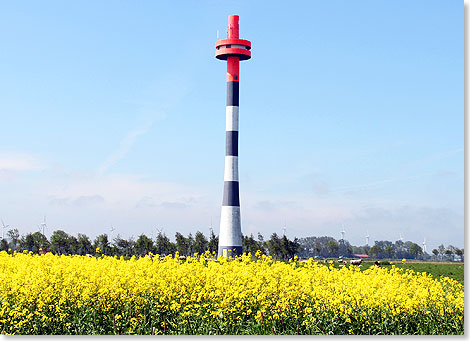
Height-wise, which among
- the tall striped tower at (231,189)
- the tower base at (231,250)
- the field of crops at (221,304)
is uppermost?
the tall striped tower at (231,189)

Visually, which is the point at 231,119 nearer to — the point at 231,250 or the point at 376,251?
the point at 231,250

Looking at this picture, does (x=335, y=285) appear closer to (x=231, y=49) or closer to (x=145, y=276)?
(x=145, y=276)

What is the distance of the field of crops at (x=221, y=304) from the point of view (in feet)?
37.7

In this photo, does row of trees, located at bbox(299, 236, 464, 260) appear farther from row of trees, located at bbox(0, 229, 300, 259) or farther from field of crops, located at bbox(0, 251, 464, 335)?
field of crops, located at bbox(0, 251, 464, 335)

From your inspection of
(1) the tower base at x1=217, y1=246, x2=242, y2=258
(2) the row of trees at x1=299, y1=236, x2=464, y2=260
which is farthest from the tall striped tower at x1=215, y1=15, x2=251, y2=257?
(2) the row of trees at x1=299, y1=236, x2=464, y2=260

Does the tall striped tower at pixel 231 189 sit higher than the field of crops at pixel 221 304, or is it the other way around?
the tall striped tower at pixel 231 189

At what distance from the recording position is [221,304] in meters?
11.5

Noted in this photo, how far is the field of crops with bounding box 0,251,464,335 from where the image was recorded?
11.5 m

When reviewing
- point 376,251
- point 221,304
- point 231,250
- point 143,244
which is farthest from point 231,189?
point 376,251

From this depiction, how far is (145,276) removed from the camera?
13.1m

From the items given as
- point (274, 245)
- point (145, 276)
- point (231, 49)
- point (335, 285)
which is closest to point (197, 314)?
point (145, 276)

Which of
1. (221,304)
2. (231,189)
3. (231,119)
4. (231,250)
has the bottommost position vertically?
(221,304)

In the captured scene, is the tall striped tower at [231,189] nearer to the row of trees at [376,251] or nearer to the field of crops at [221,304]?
A: the field of crops at [221,304]

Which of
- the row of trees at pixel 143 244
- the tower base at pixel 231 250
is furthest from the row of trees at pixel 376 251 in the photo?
the tower base at pixel 231 250
